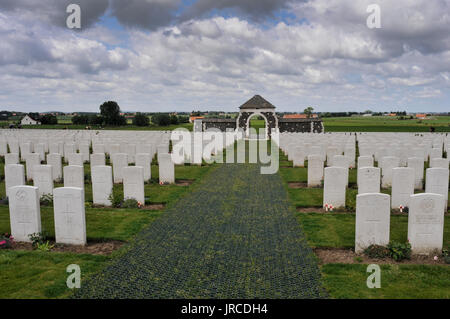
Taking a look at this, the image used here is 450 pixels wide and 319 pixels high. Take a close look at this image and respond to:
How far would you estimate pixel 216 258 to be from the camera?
6609 mm

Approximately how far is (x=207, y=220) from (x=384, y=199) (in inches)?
167

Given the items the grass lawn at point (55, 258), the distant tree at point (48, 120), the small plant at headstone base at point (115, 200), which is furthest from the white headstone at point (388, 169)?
the distant tree at point (48, 120)

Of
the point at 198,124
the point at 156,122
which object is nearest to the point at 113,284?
the point at 198,124

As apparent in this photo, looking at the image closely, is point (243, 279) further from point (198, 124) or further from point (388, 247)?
point (198, 124)

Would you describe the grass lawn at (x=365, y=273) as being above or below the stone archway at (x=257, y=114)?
below

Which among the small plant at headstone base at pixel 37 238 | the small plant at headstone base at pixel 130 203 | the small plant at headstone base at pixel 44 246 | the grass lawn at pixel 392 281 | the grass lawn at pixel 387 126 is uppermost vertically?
the grass lawn at pixel 387 126

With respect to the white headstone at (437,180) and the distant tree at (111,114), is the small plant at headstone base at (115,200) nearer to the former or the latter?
the white headstone at (437,180)

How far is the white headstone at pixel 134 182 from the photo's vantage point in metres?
10.5

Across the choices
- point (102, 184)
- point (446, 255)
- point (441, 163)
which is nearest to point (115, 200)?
point (102, 184)

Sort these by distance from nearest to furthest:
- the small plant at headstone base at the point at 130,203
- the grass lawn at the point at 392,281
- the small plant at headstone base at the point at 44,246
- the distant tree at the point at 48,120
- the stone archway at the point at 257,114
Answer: the grass lawn at the point at 392,281 → the small plant at headstone base at the point at 44,246 → the small plant at headstone base at the point at 130,203 → the stone archway at the point at 257,114 → the distant tree at the point at 48,120

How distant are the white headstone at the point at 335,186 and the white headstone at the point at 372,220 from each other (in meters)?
3.22

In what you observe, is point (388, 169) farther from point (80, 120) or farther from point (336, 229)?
point (80, 120)

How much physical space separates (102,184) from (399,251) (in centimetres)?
803

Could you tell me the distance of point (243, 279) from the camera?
5758 millimetres
